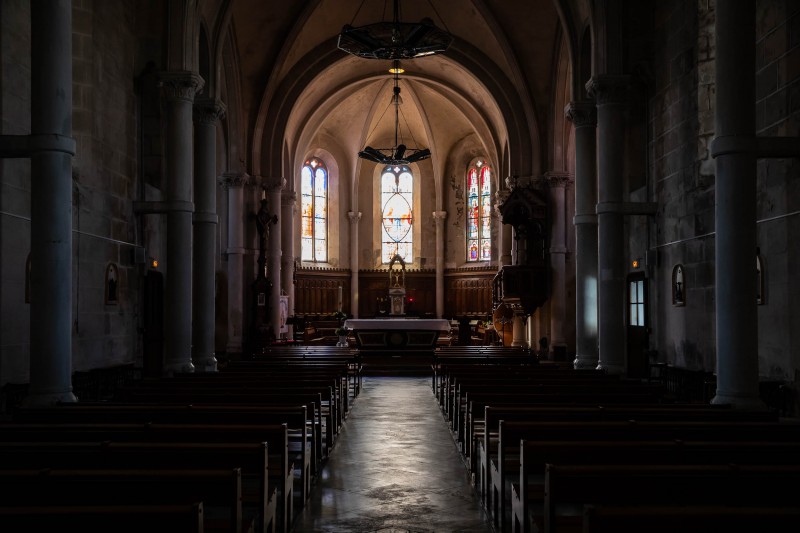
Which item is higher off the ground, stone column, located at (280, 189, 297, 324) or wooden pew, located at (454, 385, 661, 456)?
stone column, located at (280, 189, 297, 324)

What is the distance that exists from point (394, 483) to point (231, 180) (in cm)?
1881

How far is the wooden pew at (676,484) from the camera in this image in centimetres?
437

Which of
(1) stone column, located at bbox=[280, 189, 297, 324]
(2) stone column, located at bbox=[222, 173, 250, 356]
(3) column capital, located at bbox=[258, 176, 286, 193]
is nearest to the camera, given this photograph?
(2) stone column, located at bbox=[222, 173, 250, 356]

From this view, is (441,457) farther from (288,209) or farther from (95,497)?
(288,209)

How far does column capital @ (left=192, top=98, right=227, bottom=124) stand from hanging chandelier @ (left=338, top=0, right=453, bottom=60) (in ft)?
11.0

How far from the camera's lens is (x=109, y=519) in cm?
329

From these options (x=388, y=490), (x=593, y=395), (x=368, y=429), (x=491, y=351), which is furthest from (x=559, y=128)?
(x=388, y=490)

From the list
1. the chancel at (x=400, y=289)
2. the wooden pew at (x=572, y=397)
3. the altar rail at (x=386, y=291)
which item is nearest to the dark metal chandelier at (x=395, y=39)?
the chancel at (x=400, y=289)

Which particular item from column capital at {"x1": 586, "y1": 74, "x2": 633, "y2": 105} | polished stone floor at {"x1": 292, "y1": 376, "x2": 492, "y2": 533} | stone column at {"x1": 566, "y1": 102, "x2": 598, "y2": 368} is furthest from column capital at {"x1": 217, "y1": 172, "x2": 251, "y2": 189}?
polished stone floor at {"x1": 292, "y1": 376, "x2": 492, "y2": 533}

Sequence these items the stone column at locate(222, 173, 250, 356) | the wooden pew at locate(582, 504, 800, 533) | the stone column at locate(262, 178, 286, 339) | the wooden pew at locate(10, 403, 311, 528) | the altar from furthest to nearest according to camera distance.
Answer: the stone column at locate(262, 178, 286, 339), the altar, the stone column at locate(222, 173, 250, 356), the wooden pew at locate(10, 403, 311, 528), the wooden pew at locate(582, 504, 800, 533)

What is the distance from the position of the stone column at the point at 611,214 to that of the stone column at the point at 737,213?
532 cm

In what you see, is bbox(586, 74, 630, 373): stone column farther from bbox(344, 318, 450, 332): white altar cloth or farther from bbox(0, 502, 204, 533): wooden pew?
bbox(0, 502, 204, 533): wooden pew

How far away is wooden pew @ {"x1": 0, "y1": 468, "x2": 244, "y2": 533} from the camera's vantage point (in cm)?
411

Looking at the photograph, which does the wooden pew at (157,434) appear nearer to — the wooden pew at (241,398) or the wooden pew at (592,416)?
the wooden pew at (592,416)
